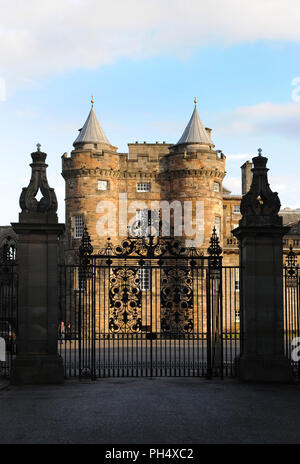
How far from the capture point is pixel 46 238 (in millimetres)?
14086

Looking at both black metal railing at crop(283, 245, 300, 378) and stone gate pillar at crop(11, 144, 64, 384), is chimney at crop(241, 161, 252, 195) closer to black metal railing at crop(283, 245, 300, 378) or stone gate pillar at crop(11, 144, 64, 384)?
black metal railing at crop(283, 245, 300, 378)

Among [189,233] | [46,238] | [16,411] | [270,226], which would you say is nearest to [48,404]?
[16,411]

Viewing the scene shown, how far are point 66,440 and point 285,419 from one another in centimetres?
359

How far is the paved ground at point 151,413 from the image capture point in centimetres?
878

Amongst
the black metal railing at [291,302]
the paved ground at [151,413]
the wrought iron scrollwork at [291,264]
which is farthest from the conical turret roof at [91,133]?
the paved ground at [151,413]

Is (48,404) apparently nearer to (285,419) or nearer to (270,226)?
(285,419)

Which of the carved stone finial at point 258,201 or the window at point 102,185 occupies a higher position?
the window at point 102,185

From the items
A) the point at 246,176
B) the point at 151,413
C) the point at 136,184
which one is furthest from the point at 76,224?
the point at 151,413

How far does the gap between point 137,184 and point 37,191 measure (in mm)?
33493

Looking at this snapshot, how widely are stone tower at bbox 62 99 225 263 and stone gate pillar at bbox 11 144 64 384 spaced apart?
3056 centimetres

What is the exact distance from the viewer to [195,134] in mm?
47781

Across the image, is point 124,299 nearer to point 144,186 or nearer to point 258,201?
point 258,201

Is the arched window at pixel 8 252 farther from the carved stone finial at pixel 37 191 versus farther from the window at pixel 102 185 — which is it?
the window at pixel 102 185

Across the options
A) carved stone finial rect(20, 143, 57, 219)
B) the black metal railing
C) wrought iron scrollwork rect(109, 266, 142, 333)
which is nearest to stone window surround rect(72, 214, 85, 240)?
the black metal railing
